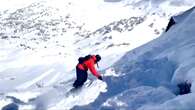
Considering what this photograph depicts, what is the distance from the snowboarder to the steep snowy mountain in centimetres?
30

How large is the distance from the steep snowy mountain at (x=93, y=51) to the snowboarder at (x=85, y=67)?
30cm

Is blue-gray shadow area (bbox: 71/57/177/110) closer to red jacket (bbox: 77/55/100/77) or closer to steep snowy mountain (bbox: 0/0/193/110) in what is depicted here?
steep snowy mountain (bbox: 0/0/193/110)

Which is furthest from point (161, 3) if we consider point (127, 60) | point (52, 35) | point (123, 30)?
point (127, 60)

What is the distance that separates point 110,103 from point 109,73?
9.61 ft

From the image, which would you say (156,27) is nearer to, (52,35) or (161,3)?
(161,3)

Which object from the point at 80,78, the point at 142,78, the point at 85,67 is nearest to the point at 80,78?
the point at 80,78

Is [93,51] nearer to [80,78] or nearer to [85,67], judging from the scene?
[80,78]

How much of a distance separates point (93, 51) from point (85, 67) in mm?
39563

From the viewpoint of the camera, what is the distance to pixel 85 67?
16.0m

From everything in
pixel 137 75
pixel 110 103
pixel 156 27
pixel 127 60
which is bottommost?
pixel 110 103

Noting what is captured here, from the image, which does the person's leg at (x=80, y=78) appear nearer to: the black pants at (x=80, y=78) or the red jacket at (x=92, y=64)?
the black pants at (x=80, y=78)

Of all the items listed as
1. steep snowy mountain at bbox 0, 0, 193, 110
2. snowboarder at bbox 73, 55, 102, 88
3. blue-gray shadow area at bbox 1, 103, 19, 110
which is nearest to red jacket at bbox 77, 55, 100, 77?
snowboarder at bbox 73, 55, 102, 88

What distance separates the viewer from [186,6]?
70875mm

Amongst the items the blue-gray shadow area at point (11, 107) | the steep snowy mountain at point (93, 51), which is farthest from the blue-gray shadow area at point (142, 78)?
the blue-gray shadow area at point (11, 107)
